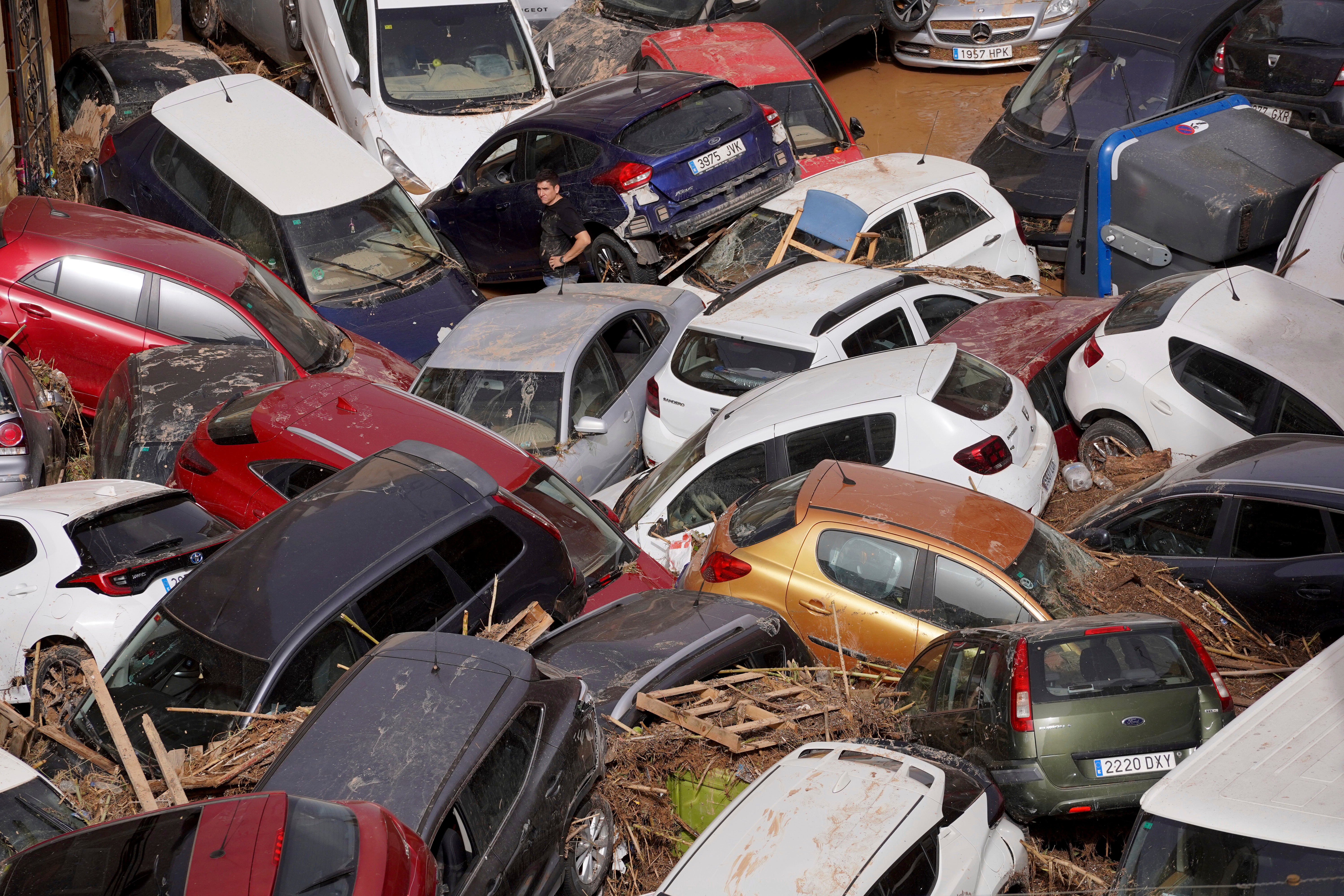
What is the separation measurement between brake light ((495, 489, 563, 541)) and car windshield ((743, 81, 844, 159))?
7381 millimetres

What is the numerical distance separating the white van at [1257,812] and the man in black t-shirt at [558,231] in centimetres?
805

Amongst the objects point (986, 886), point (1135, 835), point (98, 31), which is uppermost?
point (98, 31)

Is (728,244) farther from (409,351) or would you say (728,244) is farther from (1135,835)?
(1135,835)

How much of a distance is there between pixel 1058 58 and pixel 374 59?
7.63 meters

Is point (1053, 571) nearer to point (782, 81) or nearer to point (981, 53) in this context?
point (782, 81)

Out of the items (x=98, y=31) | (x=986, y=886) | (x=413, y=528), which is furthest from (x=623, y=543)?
(x=98, y=31)

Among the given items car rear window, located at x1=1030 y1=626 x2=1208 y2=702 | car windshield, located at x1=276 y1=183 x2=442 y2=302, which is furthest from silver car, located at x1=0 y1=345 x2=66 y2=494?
car rear window, located at x1=1030 y1=626 x2=1208 y2=702

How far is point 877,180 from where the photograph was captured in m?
11.3

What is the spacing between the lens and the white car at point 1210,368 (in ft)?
26.5

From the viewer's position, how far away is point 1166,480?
7.59 m

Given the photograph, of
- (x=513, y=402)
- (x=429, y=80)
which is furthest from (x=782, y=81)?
(x=513, y=402)

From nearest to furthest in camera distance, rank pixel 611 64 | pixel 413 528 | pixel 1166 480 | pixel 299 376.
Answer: pixel 413 528
pixel 1166 480
pixel 299 376
pixel 611 64

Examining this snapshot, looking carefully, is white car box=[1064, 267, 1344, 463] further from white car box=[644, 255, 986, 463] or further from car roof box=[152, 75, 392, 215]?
car roof box=[152, 75, 392, 215]

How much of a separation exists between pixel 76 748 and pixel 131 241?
17.6 feet
